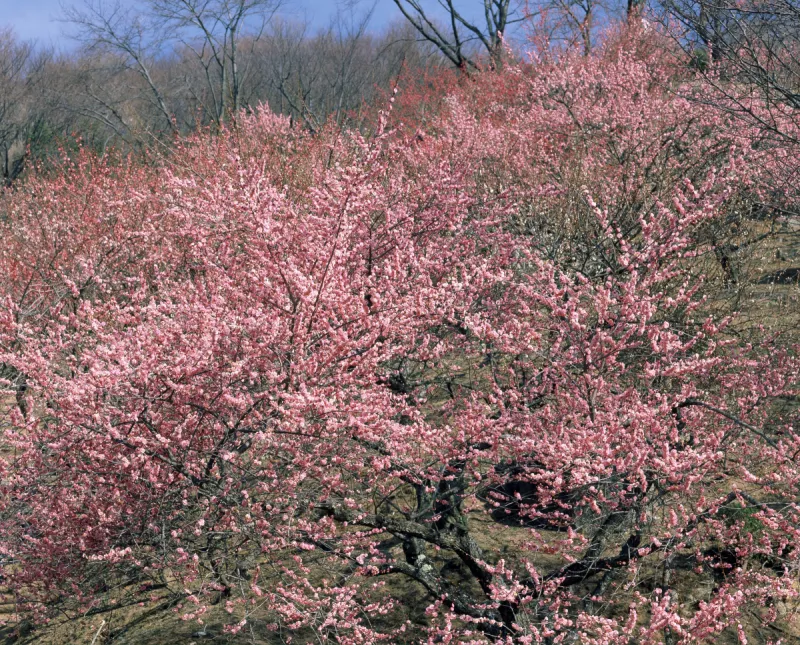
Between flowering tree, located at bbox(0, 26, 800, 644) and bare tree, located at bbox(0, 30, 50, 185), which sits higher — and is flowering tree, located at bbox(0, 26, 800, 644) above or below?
below

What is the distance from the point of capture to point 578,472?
3.33 m

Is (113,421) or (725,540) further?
(725,540)

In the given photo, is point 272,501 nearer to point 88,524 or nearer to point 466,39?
point 88,524

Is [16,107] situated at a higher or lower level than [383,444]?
higher

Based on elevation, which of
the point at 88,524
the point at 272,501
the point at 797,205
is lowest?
the point at 88,524

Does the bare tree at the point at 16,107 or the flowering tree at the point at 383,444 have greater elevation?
the bare tree at the point at 16,107

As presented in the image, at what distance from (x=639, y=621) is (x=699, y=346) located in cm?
225

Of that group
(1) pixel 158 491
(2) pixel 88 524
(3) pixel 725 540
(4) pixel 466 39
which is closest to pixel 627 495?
(3) pixel 725 540

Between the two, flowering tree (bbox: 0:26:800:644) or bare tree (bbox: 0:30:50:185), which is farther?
bare tree (bbox: 0:30:50:185)

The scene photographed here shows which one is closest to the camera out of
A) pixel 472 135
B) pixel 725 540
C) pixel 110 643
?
pixel 725 540

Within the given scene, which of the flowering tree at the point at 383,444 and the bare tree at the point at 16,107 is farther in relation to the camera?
A: the bare tree at the point at 16,107

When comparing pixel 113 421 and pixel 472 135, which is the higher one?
pixel 472 135

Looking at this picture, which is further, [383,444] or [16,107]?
[16,107]

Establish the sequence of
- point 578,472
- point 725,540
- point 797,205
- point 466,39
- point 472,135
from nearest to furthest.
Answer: point 578,472 → point 725,540 → point 797,205 → point 472,135 → point 466,39
